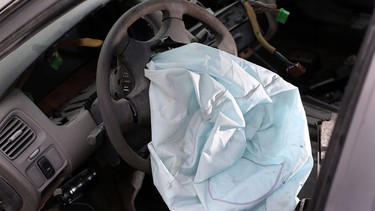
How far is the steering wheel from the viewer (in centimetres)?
131

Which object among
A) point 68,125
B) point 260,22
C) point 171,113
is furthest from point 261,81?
point 260,22

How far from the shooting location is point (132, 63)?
4.55 feet

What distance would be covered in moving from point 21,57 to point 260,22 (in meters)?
1.13

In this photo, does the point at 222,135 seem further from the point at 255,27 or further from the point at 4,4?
the point at 255,27

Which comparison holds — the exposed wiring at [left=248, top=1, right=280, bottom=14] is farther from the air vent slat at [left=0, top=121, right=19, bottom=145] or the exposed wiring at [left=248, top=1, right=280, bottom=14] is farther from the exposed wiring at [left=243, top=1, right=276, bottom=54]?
the air vent slat at [left=0, top=121, right=19, bottom=145]

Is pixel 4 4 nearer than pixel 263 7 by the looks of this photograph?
Yes

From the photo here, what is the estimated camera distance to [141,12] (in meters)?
1.40

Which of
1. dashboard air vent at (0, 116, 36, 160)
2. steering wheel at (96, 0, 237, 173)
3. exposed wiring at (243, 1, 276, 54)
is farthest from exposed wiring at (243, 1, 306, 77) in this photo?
dashboard air vent at (0, 116, 36, 160)

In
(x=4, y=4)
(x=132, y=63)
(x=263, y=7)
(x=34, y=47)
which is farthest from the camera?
(x=263, y=7)

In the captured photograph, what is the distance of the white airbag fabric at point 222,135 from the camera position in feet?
4.01

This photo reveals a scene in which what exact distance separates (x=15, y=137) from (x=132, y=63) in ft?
1.25

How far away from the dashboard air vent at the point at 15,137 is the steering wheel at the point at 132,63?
264 millimetres

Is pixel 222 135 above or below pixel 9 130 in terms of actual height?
below

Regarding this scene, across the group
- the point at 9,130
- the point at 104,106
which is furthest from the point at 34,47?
the point at 104,106
